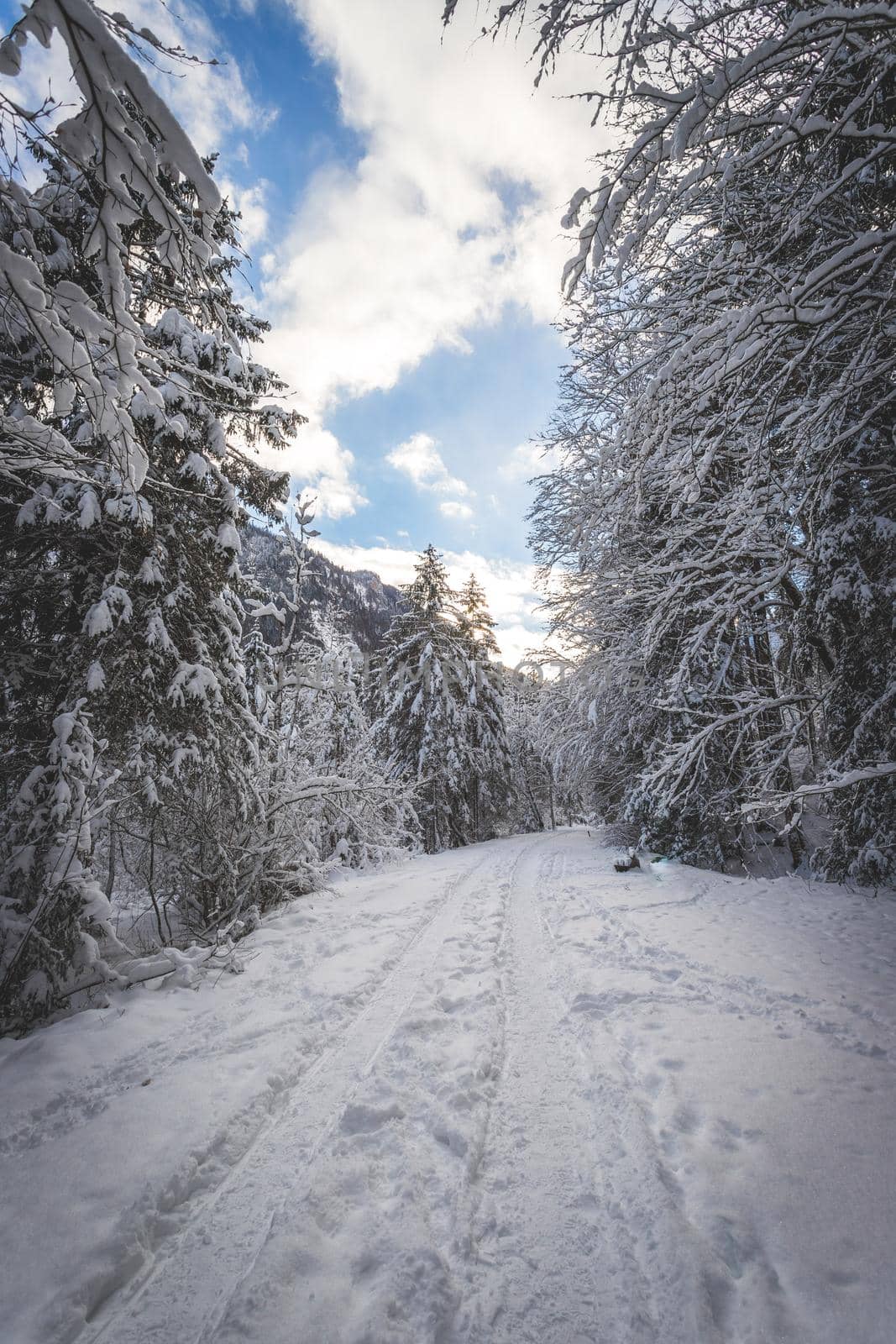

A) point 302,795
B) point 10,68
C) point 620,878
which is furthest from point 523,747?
point 10,68

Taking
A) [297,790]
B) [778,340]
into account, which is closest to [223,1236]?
[297,790]

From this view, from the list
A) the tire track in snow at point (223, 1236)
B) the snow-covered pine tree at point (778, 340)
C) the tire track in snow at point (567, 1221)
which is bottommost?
the tire track in snow at point (567, 1221)

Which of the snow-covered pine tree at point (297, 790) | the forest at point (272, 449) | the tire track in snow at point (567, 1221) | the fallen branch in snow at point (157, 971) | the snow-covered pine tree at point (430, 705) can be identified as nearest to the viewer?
the tire track in snow at point (567, 1221)

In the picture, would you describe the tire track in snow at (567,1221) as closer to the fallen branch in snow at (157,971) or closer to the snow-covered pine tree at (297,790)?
the fallen branch in snow at (157,971)

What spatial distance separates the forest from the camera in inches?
94.7

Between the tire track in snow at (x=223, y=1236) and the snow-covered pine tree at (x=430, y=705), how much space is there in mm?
14537

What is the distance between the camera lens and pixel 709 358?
3.27m

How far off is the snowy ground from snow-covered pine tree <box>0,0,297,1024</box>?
4.07 feet

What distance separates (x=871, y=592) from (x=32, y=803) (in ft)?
26.4

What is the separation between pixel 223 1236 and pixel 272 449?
7078mm

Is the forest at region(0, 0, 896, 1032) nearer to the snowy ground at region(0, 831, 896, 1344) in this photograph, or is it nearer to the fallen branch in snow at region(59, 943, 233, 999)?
the fallen branch in snow at region(59, 943, 233, 999)

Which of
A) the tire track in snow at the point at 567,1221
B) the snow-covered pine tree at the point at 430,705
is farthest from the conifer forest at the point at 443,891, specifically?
the snow-covered pine tree at the point at 430,705

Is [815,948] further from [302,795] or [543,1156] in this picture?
[302,795]

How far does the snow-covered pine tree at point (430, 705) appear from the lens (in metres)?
18.3
